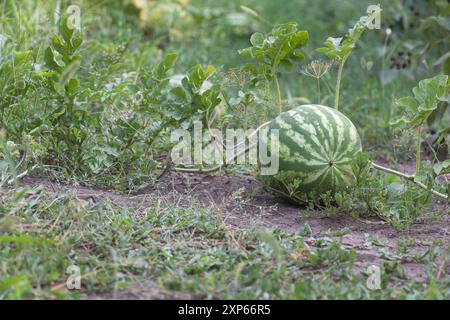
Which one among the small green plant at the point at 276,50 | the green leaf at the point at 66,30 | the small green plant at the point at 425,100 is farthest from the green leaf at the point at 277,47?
the green leaf at the point at 66,30

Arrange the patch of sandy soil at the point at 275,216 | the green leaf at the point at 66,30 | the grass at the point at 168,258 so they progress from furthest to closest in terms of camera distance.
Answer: the green leaf at the point at 66,30 < the patch of sandy soil at the point at 275,216 < the grass at the point at 168,258

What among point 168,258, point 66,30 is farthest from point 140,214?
point 66,30

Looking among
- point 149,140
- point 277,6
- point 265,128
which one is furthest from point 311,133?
point 277,6

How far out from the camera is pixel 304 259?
2.73 m

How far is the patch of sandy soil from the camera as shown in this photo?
2.88 metres

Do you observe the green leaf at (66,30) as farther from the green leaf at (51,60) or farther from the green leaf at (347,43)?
the green leaf at (347,43)

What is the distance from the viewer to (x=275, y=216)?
3.30 m

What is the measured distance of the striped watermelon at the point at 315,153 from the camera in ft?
10.7

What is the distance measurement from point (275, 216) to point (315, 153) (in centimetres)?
33

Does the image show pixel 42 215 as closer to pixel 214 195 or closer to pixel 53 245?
pixel 53 245

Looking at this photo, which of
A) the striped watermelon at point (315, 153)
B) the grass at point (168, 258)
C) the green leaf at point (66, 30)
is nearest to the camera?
the grass at point (168, 258)

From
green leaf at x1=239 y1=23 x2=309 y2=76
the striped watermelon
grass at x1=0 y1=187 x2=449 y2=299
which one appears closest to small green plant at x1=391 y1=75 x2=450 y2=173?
the striped watermelon

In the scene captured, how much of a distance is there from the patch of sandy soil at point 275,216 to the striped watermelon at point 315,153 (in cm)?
13
